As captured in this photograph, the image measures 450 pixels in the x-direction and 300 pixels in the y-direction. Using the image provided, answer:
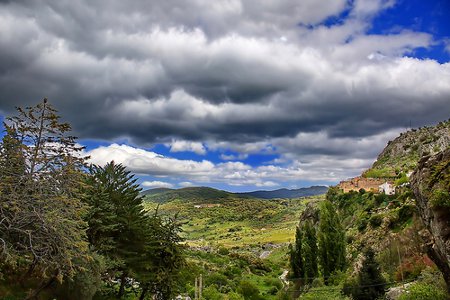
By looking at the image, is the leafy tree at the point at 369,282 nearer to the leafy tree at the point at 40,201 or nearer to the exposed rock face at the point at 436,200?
the exposed rock face at the point at 436,200

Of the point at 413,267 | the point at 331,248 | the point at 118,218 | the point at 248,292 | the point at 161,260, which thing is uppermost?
the point at 118,218

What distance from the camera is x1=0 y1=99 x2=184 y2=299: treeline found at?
64.3 feet

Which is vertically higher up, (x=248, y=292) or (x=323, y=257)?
(x=323, y=257)

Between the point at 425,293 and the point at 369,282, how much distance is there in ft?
22.9

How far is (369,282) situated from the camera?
29.7 meters

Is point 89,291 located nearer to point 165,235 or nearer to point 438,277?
point 165,235

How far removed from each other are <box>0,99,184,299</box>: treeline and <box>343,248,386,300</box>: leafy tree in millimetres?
14928

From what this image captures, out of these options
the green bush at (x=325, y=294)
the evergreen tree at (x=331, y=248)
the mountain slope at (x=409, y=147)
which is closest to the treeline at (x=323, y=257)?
the evergreen tree at (x=331, y=248)

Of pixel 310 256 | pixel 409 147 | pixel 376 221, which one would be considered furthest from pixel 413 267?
pixel 409 147

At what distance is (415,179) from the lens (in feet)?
65.3

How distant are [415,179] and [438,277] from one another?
8374 millimetres

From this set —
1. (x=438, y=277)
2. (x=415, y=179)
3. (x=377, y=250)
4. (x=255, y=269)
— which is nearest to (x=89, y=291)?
(x=415, y=179)

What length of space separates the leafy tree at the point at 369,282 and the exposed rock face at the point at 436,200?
11.9 metres

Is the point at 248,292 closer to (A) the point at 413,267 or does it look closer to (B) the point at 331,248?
(B) the point at 331,248
